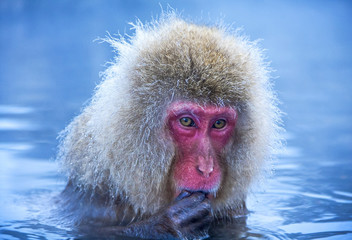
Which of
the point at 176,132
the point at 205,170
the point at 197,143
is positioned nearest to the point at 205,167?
the point at 205,170

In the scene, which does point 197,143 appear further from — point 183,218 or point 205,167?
point 183,218

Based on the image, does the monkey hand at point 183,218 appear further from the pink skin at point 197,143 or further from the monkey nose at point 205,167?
the monkey nose at point 205,167

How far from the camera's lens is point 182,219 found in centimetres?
430

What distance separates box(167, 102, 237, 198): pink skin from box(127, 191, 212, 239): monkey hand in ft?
0.27

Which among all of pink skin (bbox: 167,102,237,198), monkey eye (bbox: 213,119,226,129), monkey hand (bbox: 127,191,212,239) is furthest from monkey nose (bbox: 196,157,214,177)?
monkey eye (bbox: 213,119,226,129)

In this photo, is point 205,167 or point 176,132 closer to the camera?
point 205,167

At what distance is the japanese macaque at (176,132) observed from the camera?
4.29 metres

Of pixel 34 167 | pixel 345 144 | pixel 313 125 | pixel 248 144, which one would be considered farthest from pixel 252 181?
pixel 313 125

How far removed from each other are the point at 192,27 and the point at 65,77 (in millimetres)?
9897

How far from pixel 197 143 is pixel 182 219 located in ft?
1.87

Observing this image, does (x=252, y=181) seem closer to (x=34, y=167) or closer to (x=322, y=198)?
(x=322, y=198)

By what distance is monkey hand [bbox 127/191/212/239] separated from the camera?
14.0 ft

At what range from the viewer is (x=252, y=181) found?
487 cm

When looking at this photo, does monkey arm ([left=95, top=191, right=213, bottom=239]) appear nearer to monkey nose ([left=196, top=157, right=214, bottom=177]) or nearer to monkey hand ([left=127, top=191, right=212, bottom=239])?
monkey hand ([left=127, top=191, right=212, bottom=239])
